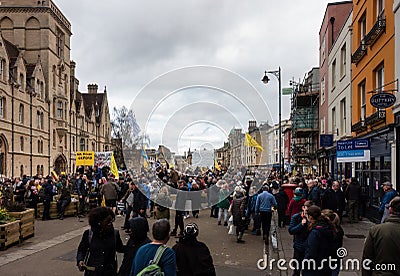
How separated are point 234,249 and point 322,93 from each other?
72.8 feet

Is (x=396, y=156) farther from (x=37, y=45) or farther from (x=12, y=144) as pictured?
(x=37, y=45)

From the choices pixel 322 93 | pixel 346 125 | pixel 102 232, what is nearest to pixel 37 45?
pixel 322 93

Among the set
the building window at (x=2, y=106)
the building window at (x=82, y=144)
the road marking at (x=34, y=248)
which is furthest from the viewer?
the building window at (x=82, y=144)

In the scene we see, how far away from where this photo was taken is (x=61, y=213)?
1694 cm

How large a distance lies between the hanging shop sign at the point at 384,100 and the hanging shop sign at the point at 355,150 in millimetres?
1357

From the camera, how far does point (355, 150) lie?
13359 mm

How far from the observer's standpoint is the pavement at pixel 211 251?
344 inches

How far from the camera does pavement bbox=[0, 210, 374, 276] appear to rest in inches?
344

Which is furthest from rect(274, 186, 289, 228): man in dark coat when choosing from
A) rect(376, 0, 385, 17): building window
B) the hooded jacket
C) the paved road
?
the hooded jacket

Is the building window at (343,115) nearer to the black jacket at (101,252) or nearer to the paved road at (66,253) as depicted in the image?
the paved road at (66,253)

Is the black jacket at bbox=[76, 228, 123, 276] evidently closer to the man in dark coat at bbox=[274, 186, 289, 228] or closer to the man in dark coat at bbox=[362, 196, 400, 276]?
the man in dark coat at bbox=[362, 196, 400, 276]

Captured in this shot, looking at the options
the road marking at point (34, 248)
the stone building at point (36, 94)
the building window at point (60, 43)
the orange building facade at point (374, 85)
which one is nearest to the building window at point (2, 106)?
the stone building at point (36, 94)

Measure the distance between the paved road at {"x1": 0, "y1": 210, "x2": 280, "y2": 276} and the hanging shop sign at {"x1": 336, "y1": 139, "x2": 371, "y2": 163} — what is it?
403 centimetres

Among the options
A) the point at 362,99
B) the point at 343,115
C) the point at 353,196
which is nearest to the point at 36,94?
the point at 343,115
